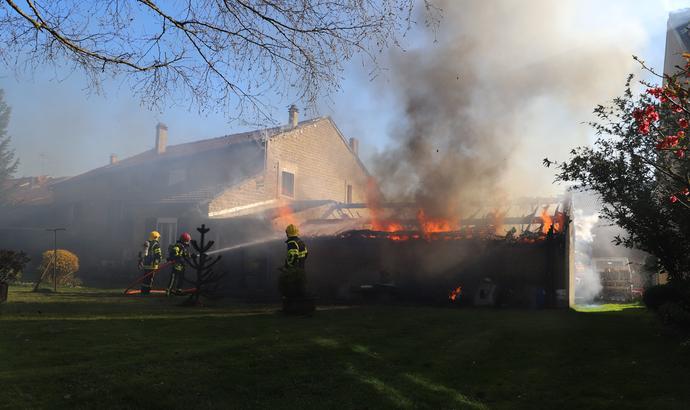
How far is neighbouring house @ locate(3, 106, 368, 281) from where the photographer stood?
23.5 metres

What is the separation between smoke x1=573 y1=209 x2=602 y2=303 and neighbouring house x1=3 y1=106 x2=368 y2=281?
11.9 meters

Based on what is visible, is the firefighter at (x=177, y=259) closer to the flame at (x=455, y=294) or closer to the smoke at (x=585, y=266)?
the flame at (x=455, y=294)

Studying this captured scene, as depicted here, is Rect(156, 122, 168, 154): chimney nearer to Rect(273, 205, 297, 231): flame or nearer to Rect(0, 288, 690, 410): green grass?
Rect(273, 205, 297, 231): flame

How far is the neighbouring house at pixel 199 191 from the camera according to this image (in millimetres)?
23500

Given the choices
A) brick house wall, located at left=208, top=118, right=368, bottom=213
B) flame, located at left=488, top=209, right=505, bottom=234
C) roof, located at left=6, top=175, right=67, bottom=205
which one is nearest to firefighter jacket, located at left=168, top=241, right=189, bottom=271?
brick house wall, located at left=208, top=118, right=368, bottom=213

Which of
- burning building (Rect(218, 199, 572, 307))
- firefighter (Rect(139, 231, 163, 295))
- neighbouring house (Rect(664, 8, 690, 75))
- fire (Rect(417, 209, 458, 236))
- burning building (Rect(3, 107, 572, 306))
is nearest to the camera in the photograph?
burning building (Rect(218, 199, 572, 307))

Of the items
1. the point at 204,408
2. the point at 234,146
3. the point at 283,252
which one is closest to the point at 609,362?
the point at 204,408

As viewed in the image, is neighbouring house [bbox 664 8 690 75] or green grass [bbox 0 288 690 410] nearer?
green grass [bbox 0 288 690 410]

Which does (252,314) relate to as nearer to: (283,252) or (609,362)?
(609,362)

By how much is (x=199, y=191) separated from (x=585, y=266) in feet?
73.3

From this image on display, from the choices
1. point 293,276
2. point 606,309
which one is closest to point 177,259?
point 293,276

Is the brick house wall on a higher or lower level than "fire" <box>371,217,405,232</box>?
→ higher

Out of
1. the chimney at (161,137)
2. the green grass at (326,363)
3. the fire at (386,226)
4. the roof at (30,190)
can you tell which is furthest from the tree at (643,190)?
the roof at (30,190)

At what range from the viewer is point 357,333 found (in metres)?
8.22
